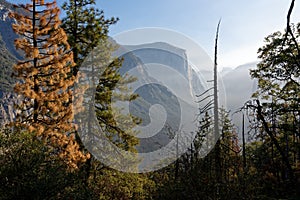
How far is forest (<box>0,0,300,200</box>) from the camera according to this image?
23.5 feet

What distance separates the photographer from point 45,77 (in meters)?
12.6

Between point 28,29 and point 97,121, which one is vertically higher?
point 28,29

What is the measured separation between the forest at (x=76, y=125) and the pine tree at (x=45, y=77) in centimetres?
4

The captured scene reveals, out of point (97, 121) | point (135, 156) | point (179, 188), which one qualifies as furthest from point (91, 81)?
point (179, 188)

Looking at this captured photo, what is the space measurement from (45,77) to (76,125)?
2209mm

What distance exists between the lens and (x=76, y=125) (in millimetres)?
13031

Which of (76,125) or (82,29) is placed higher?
(82,29)

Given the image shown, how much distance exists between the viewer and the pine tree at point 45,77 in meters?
11.7

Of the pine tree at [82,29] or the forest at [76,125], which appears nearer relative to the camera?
the forest at [76,125]

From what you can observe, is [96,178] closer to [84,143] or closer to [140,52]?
[84,143]

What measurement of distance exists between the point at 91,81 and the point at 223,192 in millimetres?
8017

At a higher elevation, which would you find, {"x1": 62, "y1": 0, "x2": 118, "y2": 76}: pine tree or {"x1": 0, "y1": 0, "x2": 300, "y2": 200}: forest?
{"x1": 62, "y1": 0, "x2": 118, "y2": 76}: pine tree

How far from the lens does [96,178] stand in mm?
13875

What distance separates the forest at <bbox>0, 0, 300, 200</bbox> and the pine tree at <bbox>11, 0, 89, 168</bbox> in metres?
0.04
